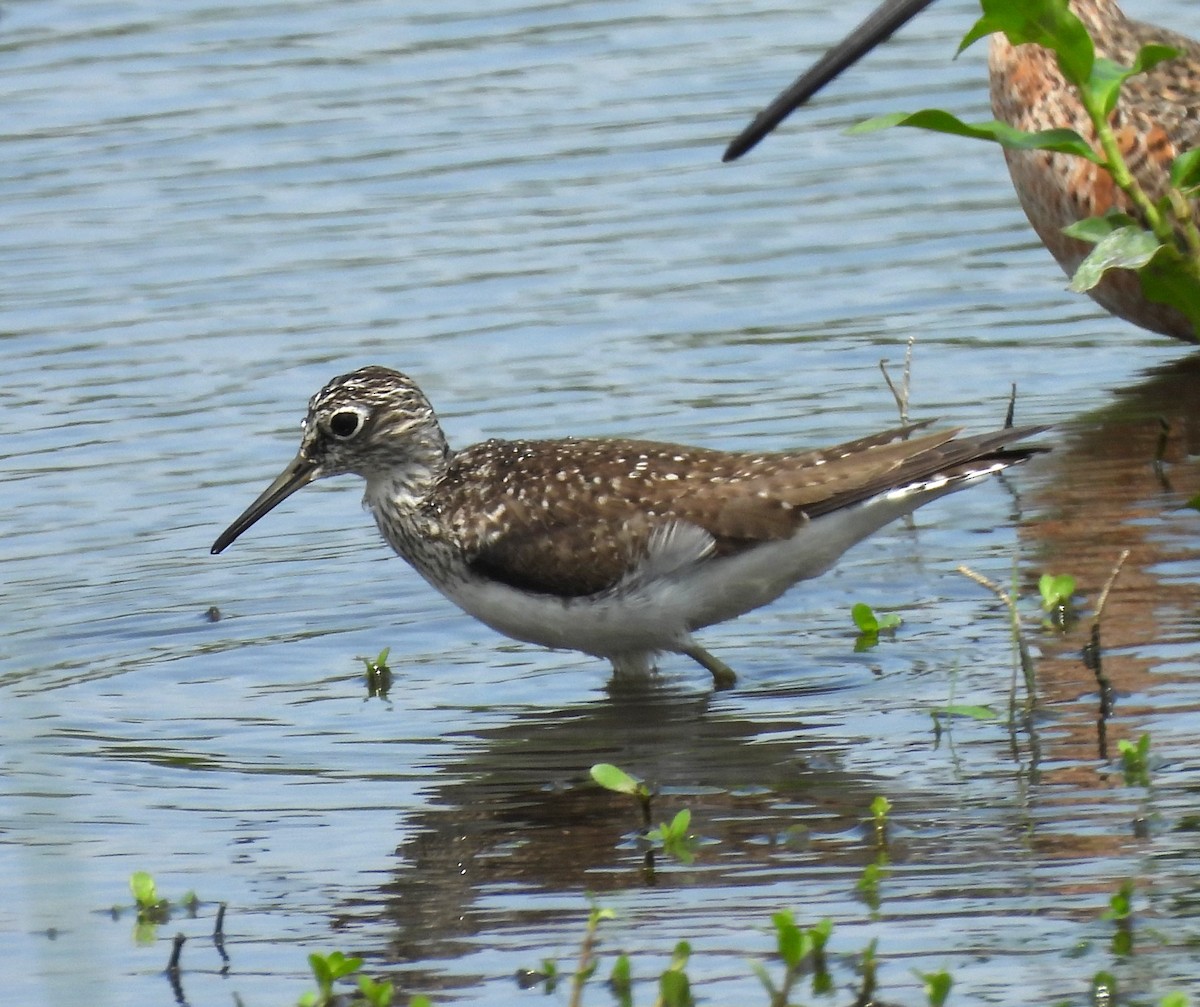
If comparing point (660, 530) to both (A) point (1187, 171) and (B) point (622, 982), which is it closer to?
(B) point (622, 982)

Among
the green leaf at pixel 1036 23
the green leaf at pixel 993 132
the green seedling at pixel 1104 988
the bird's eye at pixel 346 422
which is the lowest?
the green seedling at pixel 1104 988

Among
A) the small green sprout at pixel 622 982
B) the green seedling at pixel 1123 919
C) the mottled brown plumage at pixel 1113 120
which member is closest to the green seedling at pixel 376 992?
the small green sprout at pixel 622 982

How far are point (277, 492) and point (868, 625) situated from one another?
2.28 metres

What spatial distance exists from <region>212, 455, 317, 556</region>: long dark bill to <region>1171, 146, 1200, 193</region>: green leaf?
16.9 feet

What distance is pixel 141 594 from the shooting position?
31.6 ft

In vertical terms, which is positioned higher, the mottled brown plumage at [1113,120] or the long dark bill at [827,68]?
the long dark bill at [827,68]

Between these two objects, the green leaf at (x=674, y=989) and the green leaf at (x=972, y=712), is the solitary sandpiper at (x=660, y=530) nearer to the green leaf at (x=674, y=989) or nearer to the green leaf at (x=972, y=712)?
the green leaf at (x=972, y=712)

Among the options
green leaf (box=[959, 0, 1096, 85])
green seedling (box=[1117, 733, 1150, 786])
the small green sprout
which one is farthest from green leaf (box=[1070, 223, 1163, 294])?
green seedling (box=[1117, 733, 1150, 786])

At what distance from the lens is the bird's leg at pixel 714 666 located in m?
8.51

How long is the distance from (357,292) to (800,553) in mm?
5076

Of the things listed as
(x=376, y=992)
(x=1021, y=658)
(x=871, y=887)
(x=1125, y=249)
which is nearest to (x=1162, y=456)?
(x=1021, y=658)

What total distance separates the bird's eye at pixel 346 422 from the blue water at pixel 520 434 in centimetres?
69

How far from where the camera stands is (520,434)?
11.1m

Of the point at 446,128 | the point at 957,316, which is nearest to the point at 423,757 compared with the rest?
the point at 957,316
